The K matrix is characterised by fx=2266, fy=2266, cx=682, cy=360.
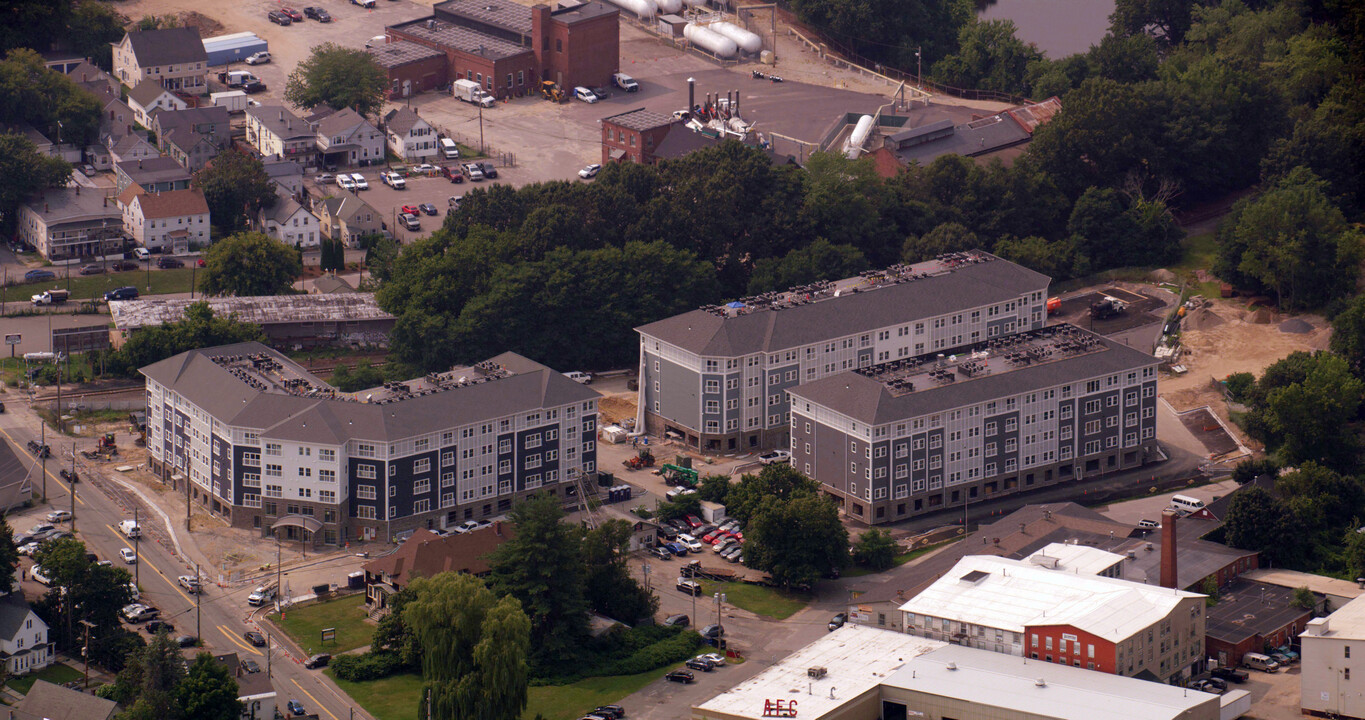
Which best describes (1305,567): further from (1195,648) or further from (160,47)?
(160,47)

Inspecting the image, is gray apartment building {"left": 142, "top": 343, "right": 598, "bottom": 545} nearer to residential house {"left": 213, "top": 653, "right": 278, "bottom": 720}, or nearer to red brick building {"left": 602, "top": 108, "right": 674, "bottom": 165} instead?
residential house {"left": 213, "top": 653, "right": 278, "bottom": 720}

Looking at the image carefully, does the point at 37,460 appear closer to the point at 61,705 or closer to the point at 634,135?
the point at 61,705

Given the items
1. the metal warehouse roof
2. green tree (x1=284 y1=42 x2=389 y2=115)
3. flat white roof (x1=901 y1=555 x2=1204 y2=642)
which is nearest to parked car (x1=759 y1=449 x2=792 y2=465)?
flat white roof (x1=901 y1=555 x2=1204 y2=642)

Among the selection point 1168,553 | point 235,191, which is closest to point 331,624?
point 1168,553

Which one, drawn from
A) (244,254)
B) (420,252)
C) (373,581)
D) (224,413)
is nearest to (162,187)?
(244,254)

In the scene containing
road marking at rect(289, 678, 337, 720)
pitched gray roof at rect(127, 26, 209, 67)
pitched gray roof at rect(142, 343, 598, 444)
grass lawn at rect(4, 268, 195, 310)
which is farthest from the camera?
pitched gray roof at rect(127, 26, 209, 67)

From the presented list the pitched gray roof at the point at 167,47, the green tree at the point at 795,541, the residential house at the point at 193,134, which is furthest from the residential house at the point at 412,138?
the green tree at the point at 795,541
